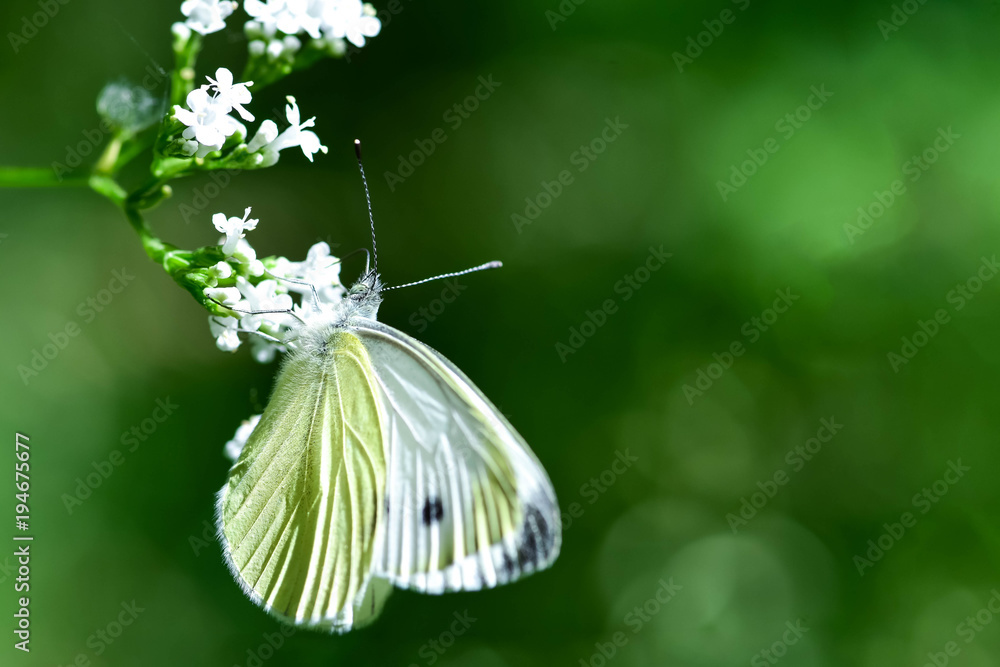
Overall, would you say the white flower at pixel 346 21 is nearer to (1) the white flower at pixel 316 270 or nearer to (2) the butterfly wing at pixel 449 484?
(1) the white flower at pixel 316 270

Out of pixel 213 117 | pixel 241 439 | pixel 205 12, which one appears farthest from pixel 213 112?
pixel 241 439

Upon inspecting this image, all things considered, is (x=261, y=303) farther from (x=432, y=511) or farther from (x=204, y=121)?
(x=432, y=511)

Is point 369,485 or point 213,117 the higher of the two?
point 213,117

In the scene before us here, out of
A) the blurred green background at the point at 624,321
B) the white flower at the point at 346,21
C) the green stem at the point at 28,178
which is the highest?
the white flower at the point at 346,21

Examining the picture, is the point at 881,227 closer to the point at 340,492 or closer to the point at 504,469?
the point at 504,469

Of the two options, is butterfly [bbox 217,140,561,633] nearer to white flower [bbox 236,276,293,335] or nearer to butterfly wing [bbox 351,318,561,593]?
butterfly wing [bbox 351,318,561,593]

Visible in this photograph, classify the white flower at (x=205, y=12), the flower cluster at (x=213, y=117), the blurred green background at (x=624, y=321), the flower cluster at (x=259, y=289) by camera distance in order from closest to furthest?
1. the flower cluster at (x=213, y=117)
2. the flower cluster at (x=259, y=289)
3. the white flower at (x=205, y=12)
4. the blurred green background at (x=624, y=321)

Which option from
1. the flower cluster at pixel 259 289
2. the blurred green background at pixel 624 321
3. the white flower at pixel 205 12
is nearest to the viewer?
the flower cluster at pixel 259 289

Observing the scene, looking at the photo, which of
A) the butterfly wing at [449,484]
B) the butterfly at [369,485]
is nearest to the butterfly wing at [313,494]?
the butterfly at [369,485]

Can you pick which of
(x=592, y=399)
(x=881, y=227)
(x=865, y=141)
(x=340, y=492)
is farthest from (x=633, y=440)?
(x=340, y=492)
